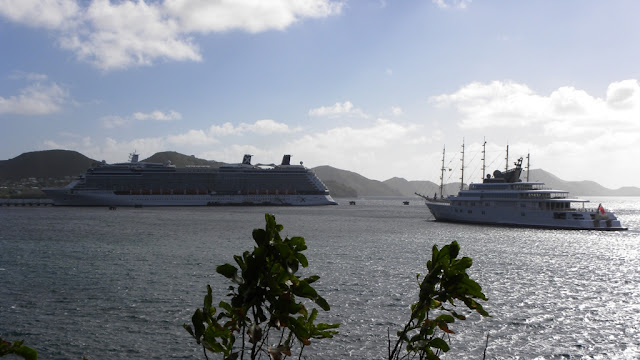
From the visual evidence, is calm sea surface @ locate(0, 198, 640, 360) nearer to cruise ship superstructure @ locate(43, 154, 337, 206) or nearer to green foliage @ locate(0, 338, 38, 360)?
green foliage @ locate(0, 338, 38, 360)

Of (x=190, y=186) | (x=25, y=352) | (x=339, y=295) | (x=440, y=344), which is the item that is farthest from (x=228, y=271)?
(x=190, y=186)

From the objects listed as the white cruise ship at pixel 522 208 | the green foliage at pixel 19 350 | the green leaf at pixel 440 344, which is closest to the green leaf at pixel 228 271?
the green foliage at pixel 19 350

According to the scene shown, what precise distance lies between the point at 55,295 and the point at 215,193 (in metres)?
95.1

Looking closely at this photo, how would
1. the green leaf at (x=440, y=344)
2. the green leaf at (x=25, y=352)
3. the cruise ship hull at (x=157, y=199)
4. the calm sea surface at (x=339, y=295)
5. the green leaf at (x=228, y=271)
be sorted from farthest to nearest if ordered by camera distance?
the cruise ship hull at (x=157, y=199) < the calm sea surface at (x=339, y=295) < the green leaf at (x=440, y=344) < the green leaf at (x=228, y=271) < the green leaf at (x=25, y=352)

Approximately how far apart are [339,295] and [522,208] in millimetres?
48236

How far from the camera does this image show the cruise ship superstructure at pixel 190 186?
343 ft

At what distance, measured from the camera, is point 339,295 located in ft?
67.7

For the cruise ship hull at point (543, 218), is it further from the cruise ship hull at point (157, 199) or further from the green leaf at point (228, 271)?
the green leaf at point (228, 271)

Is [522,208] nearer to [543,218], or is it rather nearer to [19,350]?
[543,218]

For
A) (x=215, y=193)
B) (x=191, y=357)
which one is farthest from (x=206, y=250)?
(x=215, y=193)

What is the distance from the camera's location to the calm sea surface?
14406 millimetres

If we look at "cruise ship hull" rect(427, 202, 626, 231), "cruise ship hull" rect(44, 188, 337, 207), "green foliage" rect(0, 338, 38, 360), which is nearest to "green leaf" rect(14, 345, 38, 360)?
"green foliage" rect(0, 338, 38, 360)

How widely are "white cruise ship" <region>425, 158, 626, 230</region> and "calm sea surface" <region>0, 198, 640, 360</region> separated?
17.0 m

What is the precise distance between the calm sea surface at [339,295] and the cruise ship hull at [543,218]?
16.7 meters
